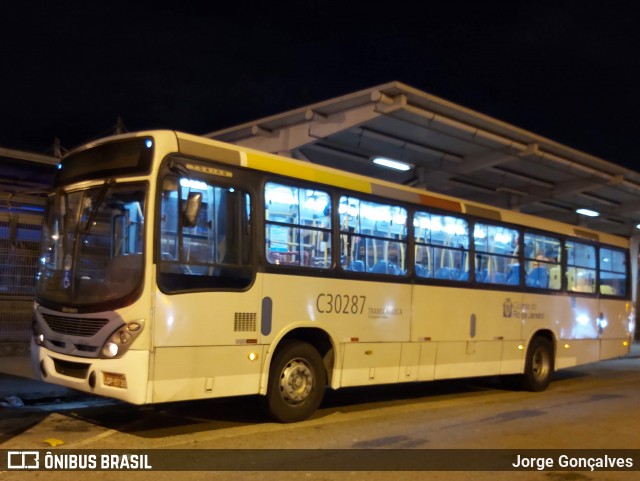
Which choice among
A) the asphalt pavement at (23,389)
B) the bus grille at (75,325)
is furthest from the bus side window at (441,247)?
the asphalt pavement at (23,389)

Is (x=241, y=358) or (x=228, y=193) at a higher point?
(x=228, y=193)

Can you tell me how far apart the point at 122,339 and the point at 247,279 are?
1.65m

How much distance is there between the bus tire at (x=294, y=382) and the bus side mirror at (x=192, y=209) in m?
2.15

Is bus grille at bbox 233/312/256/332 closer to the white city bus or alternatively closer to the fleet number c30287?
the white city bus

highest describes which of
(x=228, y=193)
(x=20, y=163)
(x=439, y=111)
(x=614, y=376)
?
(x=439, y=111)

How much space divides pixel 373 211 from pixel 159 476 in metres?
5.04

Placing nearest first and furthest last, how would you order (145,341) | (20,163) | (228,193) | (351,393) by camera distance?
(145,341) → (228,193) → (351,393) → (20,163)

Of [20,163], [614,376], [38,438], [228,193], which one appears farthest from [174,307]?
[614,376]

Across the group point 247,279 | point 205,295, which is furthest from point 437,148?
point 205,295

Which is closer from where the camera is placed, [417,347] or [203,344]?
[203,344]

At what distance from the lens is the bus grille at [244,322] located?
7406 millimetres

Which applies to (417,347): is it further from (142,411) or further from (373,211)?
(142,411)

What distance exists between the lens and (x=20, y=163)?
567 inches

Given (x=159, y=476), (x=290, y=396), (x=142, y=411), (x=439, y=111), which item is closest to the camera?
(x=159, y=476)
